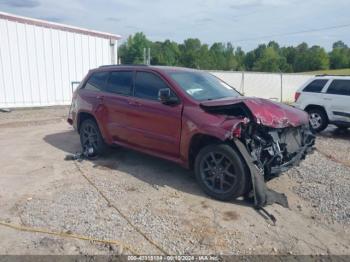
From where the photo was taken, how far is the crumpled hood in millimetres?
4035

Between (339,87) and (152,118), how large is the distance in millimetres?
6641

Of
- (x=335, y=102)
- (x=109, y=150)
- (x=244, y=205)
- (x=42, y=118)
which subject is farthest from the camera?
(x=42, y=118)

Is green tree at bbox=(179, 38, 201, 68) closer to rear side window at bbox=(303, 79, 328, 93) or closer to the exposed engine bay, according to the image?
rear side window at bbox=(303, 79, 328, 93)

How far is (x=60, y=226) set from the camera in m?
3.49

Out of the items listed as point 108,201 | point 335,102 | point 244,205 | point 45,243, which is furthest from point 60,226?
point 335,102

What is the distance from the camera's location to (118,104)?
18.0ft

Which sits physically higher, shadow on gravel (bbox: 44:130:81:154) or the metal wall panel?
the metal wall panel

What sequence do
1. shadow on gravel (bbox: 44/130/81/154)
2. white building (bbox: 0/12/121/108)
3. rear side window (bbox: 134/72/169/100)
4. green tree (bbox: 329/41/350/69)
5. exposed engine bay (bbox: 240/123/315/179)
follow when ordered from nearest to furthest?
exposed engine bay (bbox: 240/123/315/179), rear side window (bbox: 134/72/169/100), shadow on gravel (bbox: 44/130/81/154), white building (bbox: 0/12/121/108), green tree (bbox: 329/41/350/69)

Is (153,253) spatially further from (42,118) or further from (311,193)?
(42,118)

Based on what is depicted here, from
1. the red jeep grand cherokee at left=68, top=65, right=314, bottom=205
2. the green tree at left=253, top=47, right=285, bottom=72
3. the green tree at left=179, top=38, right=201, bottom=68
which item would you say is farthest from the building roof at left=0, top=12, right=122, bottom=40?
the green tree at left=253, top=47, right=285, bottom=72

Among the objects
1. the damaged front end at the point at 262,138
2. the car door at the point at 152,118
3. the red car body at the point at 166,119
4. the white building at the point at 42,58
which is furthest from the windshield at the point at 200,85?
the white building at the point at 42,58

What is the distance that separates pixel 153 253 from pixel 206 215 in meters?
1.00

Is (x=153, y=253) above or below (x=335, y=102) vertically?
below

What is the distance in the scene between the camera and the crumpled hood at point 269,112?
13.2 ft
